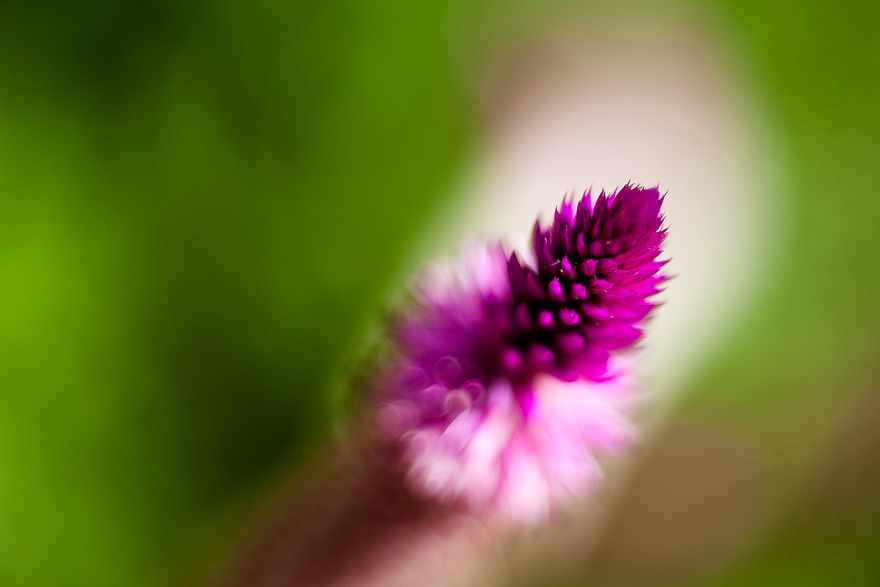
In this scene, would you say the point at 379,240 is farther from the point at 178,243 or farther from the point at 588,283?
the point at 588,283

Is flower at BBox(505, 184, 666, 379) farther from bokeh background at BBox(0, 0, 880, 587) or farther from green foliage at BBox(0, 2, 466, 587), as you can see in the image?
green foliage at BBox(0, 2, 466, 587)

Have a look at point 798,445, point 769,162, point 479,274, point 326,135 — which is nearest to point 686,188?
point 769,162

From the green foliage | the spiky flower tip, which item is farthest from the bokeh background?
the spiky flower tip

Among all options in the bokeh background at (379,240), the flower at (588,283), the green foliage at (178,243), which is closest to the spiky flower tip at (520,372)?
the flower at (588,283)

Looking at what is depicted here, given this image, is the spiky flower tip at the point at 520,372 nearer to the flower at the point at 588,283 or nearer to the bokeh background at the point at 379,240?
the flower at the point at 588,283

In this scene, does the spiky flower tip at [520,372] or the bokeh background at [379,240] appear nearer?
the spiky flower tip at [520,372]

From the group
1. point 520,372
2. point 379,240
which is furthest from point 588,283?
point 379,240

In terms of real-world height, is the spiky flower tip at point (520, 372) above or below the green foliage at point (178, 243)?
below
